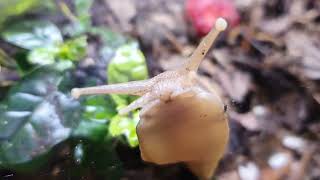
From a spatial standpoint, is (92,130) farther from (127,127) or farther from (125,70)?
(125,70)

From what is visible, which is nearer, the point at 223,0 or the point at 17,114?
the point at 17,114

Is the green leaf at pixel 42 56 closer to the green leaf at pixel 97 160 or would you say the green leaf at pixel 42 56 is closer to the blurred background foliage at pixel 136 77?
the blurred background foliage at pixel 136 77

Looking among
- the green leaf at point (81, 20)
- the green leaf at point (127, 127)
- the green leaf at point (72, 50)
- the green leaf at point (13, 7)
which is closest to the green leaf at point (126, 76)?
the green leaf at point (127, 127)

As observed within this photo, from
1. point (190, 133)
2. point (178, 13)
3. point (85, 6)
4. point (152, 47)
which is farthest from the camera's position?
point (178, 13)

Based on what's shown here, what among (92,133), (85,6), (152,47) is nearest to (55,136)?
(92,133)

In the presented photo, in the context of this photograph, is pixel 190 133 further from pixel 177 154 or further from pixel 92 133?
pixel 92 133

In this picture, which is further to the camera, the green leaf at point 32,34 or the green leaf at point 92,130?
the green leaf at point 32,34

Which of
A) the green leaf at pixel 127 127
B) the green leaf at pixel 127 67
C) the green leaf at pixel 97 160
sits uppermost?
A: the green leaf at pixel 127 67
